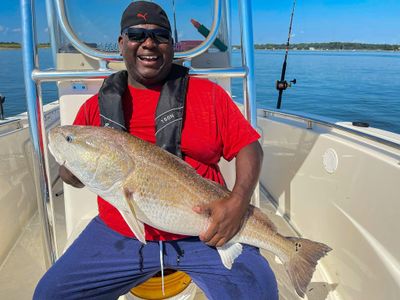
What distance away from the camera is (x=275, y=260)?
300 cm

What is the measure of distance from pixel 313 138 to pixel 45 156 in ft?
7.21

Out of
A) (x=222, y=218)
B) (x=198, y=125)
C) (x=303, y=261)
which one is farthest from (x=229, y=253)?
(x=198, y=125)

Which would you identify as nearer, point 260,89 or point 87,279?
point 87,279

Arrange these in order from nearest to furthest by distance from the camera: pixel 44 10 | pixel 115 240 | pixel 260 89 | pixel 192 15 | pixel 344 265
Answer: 1. pixel 115 240
2. pixel 344 265
3. pixel 44 10
4. pixel 192 15
5. pixel 260 89

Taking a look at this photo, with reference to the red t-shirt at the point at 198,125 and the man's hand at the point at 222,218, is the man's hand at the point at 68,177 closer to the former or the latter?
the red t-shirt at the point at 198,125

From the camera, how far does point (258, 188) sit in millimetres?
2471

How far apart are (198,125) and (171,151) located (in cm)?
23

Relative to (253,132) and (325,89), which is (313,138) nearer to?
(253,132)

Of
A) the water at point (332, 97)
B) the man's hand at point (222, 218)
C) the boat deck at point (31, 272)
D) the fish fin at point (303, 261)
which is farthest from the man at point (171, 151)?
the water at point (332, 97)

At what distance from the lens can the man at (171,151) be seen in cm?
179

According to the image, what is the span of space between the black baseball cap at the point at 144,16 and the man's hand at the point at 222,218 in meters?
1.05

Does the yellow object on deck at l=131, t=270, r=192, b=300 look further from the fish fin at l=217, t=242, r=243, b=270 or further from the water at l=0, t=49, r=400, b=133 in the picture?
the water at l=0, t=49, r=400, b=133

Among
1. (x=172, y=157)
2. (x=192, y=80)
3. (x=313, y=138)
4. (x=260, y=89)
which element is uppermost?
(x=192, y=80)

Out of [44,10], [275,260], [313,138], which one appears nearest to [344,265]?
[275,260]
